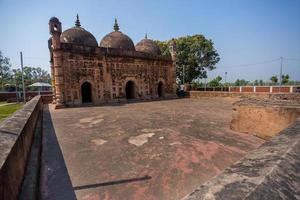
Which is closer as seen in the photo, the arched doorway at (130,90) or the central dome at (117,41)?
the arched doorway at (130,90)

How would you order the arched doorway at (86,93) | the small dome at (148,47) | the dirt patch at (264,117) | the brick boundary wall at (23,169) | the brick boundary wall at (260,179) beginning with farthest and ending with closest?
the small dome at (148,47) < the arched doorway at (86,93) < the dirt patch at (264,117) < the brick boundary wall at (23,169) < the brick boundary wall at (260,179)

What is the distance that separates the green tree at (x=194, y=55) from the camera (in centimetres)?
2445

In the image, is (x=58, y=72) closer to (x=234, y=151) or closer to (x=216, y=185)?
(x=234, y=151)

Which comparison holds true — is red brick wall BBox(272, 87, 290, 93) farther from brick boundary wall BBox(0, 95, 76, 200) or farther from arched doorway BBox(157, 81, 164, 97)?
brick boundary wall BBox(0, 95, 76, 200)

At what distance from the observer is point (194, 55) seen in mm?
24844

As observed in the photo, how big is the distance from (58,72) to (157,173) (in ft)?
39.4

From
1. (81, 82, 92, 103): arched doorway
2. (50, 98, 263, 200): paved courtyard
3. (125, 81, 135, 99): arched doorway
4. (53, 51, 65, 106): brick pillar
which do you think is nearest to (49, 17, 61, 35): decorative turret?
(53, 51, 65, 106): brick pillar

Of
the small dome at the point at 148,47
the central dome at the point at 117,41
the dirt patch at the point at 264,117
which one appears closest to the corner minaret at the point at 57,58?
the central dome at the point at 117,41

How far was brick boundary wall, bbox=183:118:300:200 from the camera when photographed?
0.83 metres

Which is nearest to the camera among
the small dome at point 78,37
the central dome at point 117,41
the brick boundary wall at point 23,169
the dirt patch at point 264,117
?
the brick boundary wall at point 23,169

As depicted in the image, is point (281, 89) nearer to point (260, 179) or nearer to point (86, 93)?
point (86, 93)

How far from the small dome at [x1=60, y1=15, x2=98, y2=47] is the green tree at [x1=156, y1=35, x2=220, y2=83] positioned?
1296 centimetres

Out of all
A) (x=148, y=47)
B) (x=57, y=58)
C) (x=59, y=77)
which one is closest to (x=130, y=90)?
(x=148, y=47)

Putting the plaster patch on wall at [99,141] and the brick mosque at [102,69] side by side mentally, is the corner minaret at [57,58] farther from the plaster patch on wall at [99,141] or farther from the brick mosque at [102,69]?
the plaster patch on wall at [99,141]
